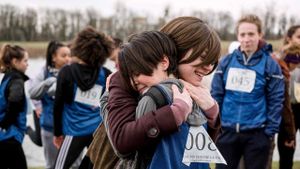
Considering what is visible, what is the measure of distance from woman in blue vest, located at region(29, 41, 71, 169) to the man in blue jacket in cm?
209

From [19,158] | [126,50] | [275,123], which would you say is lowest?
[19,158]

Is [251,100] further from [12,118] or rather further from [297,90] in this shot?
[12,118]

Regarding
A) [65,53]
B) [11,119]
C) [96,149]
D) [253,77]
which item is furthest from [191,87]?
[65,53]

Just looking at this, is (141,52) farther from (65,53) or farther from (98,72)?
(65,53)

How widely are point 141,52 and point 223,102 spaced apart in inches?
113

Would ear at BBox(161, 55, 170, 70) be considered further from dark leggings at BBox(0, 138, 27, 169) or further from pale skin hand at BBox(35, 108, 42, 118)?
pale skin hand at BBox(35, 108, 42, 118)

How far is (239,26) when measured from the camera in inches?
181

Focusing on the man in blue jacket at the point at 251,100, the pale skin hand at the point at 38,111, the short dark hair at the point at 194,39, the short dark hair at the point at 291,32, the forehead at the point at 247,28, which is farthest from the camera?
the pale skin hand at the point at 38,111

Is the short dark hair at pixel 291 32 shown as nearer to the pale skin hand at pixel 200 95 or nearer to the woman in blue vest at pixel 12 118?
the woman in blue vest at pixel 12 118

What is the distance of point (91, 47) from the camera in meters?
4.57

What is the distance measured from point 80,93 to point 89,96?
0.27 ft

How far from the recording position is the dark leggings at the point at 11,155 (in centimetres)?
484

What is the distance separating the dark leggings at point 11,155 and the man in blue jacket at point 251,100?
1810mm

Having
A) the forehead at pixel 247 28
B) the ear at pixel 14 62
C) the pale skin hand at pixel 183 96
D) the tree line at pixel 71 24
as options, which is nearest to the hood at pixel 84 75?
the ear at pixel 14 62
